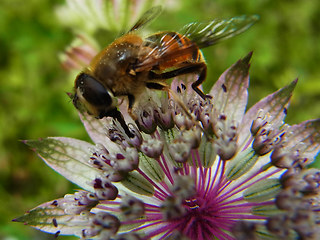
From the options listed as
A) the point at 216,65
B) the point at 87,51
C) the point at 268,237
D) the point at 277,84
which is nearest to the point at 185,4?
the point at 216,65

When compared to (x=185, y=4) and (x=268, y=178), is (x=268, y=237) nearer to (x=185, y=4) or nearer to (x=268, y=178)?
(x=268, y=178)

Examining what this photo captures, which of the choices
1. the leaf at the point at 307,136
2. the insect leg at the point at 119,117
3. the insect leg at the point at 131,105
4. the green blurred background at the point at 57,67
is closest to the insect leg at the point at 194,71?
the insect leg at the point at 131,105

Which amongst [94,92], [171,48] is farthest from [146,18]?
[94,92]

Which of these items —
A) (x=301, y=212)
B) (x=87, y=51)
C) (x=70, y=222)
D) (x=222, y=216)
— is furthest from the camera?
(x=87, y=51)

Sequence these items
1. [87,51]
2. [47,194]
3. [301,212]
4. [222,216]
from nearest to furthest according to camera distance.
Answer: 1. [301,212]
2. [222,216]
3. [87,51]
4. [47,194]

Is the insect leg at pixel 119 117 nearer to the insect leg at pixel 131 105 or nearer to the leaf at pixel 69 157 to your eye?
the insect leg at pixel 131 105
